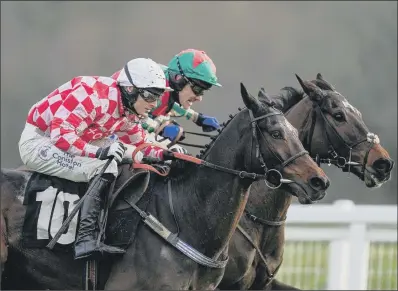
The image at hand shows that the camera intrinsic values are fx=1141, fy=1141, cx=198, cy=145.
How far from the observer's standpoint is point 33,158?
664 centimetres

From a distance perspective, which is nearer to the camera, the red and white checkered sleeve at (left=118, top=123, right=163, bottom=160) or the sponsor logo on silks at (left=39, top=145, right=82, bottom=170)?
the sponsor logo on silks at (left=39, top=145, right=82, bottom=170)

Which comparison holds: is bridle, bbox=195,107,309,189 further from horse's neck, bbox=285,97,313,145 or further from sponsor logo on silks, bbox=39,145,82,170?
horse's neck, bbox=285,97,313,145

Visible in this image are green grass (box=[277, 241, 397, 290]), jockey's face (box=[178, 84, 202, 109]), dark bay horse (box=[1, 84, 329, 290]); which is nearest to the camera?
dark bay horse (box=[1, 84, 329, 290])

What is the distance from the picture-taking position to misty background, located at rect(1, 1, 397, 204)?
1535 cm

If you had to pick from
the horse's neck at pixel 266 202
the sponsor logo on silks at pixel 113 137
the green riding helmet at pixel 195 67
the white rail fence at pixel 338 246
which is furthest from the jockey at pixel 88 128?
the white rail fence at pixel 338 246

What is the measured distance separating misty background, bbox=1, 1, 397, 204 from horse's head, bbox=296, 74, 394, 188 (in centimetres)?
732

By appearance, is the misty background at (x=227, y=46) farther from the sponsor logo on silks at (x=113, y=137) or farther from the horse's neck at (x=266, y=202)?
the sponsor logo on silks at (x=113, y=137)

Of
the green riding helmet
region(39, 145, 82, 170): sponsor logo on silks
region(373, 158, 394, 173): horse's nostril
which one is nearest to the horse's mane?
the green riding helmet

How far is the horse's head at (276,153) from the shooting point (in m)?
6.25

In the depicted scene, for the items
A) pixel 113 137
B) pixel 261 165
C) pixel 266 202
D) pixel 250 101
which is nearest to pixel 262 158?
pixel 261 165

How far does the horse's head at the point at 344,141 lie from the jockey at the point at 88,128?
3.93 feet

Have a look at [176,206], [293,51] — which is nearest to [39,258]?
[176,206]

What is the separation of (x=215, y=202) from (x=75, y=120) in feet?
3.02

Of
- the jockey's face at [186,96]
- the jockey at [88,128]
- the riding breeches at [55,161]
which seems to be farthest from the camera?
the jockey's face at [186,96]
